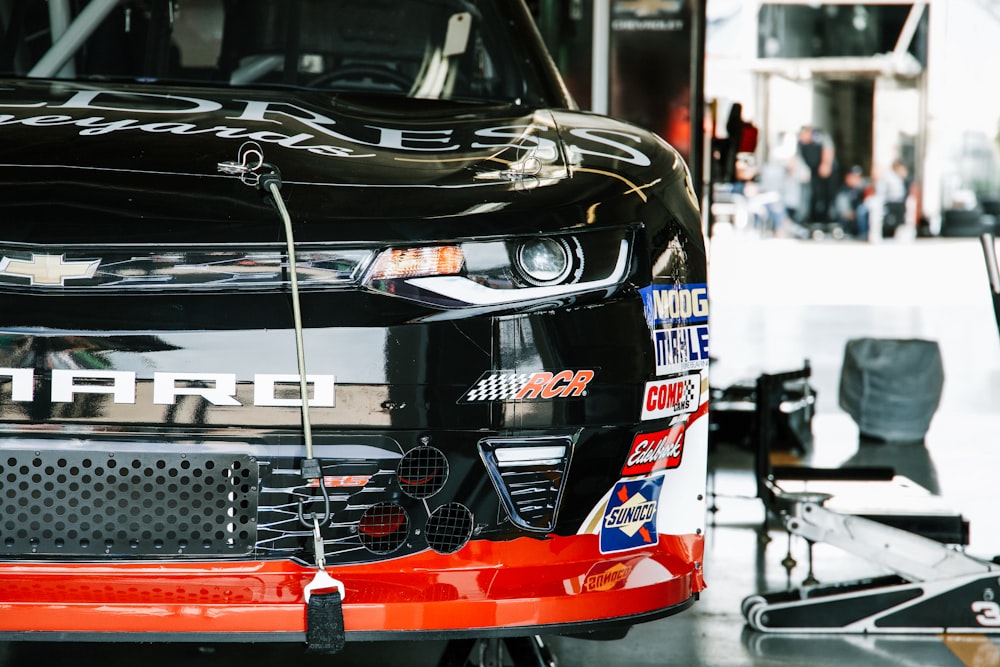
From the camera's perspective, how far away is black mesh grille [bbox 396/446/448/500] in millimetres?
1894

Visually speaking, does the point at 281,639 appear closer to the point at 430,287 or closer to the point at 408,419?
the point at 408,419

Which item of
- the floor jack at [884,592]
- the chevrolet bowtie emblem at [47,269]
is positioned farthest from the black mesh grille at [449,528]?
the floor jack at [884,592]

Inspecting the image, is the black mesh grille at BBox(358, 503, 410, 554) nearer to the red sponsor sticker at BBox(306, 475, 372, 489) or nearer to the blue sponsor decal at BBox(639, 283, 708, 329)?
the red sponsor sticker at BBox(306, 475, 372, 489)

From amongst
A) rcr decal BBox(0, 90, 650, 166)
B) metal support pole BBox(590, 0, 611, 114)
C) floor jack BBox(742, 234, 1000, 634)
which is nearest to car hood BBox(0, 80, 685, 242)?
rcr decal BBox(0, 90, 650, 166)

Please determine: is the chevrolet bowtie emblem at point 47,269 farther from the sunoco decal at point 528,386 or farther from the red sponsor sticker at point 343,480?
the sunoco decal at point 528,386

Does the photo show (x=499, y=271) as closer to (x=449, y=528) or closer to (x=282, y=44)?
(x=449, y=528)

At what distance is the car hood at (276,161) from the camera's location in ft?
6.28

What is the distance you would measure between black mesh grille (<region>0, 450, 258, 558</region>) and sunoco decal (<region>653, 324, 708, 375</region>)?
0.69 m

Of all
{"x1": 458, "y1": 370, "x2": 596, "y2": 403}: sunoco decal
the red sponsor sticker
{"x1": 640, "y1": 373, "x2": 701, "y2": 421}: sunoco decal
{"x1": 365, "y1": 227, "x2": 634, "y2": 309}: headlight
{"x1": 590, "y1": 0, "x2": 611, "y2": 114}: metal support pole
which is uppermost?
{"x1": 590, "y1": 0, "x2": 611, "y2": 114}: metal support pole

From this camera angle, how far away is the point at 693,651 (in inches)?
127

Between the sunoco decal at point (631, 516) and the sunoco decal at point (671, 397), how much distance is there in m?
0.12

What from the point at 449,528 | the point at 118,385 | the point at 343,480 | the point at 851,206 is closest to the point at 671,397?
the point at 449,528

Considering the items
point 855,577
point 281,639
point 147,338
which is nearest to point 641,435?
point 281,639

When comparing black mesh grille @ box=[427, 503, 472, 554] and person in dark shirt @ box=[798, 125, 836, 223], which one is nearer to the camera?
black mesh grille @ box=[427, 503, 472, 554]
